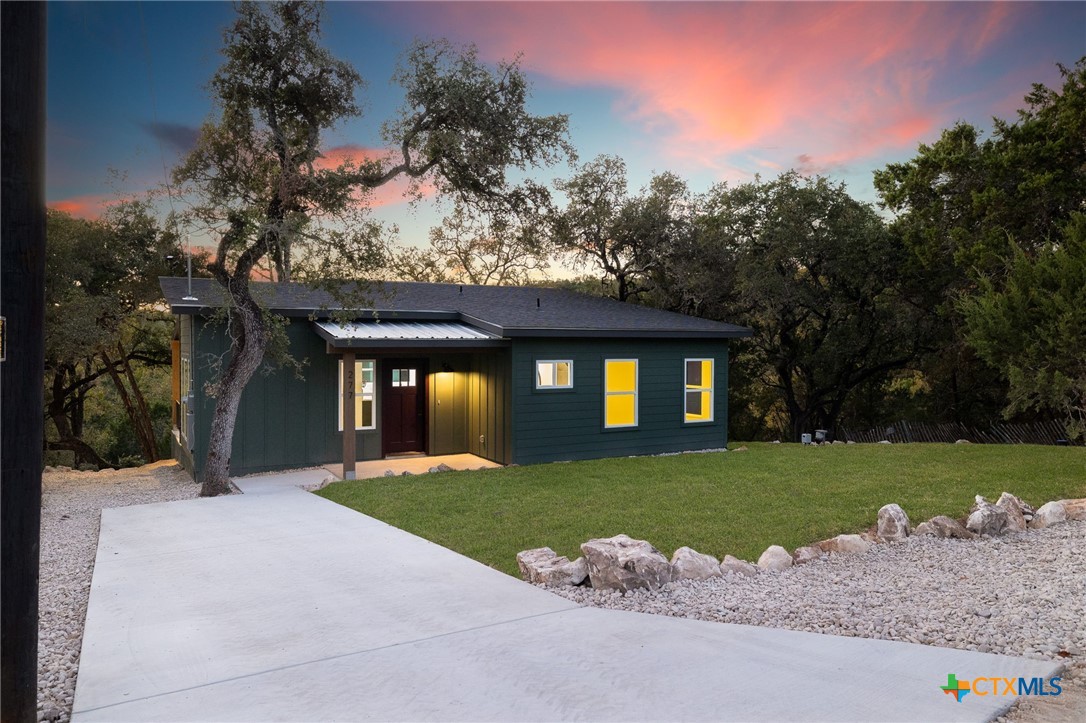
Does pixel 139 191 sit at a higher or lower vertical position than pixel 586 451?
higher

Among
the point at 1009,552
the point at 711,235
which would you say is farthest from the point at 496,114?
the point at 711,235

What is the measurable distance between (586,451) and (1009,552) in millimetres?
7090

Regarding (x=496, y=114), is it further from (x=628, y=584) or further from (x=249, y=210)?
(x=628, y=584)

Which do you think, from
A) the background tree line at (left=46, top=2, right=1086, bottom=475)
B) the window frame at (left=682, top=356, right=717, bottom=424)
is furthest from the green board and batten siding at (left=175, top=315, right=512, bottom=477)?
the window frame at (left=682, top=356, right=717, bottom=424)

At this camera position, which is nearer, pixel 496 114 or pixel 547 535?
pixel 547 535

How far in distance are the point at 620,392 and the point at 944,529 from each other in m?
6.65

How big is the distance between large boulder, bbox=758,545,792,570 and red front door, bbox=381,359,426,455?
797cm

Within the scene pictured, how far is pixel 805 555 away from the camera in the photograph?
5.54 metres

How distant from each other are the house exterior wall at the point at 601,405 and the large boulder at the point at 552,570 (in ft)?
19.8

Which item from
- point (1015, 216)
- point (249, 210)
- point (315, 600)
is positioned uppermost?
point (1015, 216)

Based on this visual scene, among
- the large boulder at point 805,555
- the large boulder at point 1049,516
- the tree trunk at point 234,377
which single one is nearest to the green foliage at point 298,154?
the tree trunk at point 234,377

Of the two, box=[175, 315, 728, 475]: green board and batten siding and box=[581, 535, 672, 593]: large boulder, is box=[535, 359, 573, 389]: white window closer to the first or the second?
box=[175, 315, 728, 475]: green board and batten siding

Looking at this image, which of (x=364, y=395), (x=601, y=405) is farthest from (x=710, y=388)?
(x=364, y=395)

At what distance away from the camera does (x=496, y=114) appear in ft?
32.9
